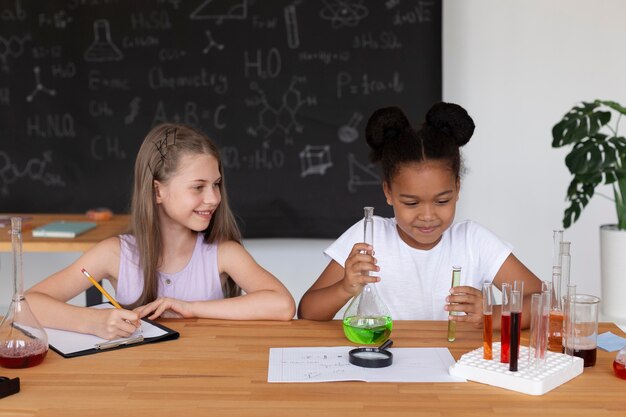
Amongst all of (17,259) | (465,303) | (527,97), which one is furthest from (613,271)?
(17,259)

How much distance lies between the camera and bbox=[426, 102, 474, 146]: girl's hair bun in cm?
210

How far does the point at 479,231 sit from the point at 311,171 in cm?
201

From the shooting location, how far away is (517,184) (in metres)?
4.25

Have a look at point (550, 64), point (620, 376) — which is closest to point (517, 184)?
point (550, 64)

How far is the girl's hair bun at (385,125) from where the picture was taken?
2156 mm

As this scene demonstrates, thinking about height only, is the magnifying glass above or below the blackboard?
below

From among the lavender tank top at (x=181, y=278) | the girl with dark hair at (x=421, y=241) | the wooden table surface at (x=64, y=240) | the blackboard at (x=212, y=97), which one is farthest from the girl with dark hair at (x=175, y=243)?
the blackboard at (x=212, y=97)

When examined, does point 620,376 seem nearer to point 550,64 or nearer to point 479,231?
point 479,231

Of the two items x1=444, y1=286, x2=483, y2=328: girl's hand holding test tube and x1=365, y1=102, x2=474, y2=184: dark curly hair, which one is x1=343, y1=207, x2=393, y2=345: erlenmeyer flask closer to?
x1=444, y1=286, x2=483, y2=328: girl's hand holding test tube

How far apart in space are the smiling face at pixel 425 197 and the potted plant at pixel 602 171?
1.78 meters

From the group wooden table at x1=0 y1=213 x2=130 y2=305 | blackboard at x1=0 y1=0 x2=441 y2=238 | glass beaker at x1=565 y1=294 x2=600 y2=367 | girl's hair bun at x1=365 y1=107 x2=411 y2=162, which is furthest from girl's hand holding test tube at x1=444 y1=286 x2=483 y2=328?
blackboard at x1=0 y1=0 x2=441 y2=238

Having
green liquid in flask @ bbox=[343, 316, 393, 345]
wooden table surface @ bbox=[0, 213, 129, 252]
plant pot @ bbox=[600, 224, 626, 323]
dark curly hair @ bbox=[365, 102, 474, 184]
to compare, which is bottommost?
plant pot @ bbox=[600, 224, 626, 323]

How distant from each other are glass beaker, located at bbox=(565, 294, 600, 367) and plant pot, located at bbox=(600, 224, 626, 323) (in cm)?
236

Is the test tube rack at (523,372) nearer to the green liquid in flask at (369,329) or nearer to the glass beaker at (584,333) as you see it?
the glass beaker at (584,333)
